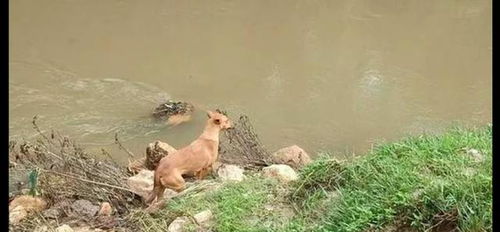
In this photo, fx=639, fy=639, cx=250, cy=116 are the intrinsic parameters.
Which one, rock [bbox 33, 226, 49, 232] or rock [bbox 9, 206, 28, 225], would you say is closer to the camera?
rock [bbox 33, 226, 49, 232]

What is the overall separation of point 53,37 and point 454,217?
845 cm

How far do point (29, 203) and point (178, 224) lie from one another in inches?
57.7

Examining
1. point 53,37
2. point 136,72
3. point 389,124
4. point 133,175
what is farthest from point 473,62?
point 53,37

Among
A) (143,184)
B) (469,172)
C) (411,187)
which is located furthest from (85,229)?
(469,172)

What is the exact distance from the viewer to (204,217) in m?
4.26

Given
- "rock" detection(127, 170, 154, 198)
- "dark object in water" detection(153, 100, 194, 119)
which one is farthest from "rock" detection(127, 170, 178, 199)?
"dark object in water" detection(153, 100, 194, 119)

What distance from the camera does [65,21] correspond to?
11.0m

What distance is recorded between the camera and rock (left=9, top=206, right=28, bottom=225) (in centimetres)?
475

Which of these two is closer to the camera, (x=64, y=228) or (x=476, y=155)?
(x=476, y=155)

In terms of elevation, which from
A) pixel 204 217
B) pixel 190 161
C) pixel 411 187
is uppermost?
pixel 411 187

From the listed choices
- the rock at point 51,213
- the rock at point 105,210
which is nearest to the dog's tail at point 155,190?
the rock at point 105,210

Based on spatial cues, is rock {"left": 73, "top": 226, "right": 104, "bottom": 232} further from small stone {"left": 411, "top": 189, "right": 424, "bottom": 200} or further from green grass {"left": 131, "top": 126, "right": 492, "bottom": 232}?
small stone {"left": 411, "top": 189, "right": 424, "bottom": 200}

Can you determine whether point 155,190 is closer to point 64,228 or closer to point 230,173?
point 230,173

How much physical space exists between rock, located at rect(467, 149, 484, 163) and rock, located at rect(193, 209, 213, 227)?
172 cm
